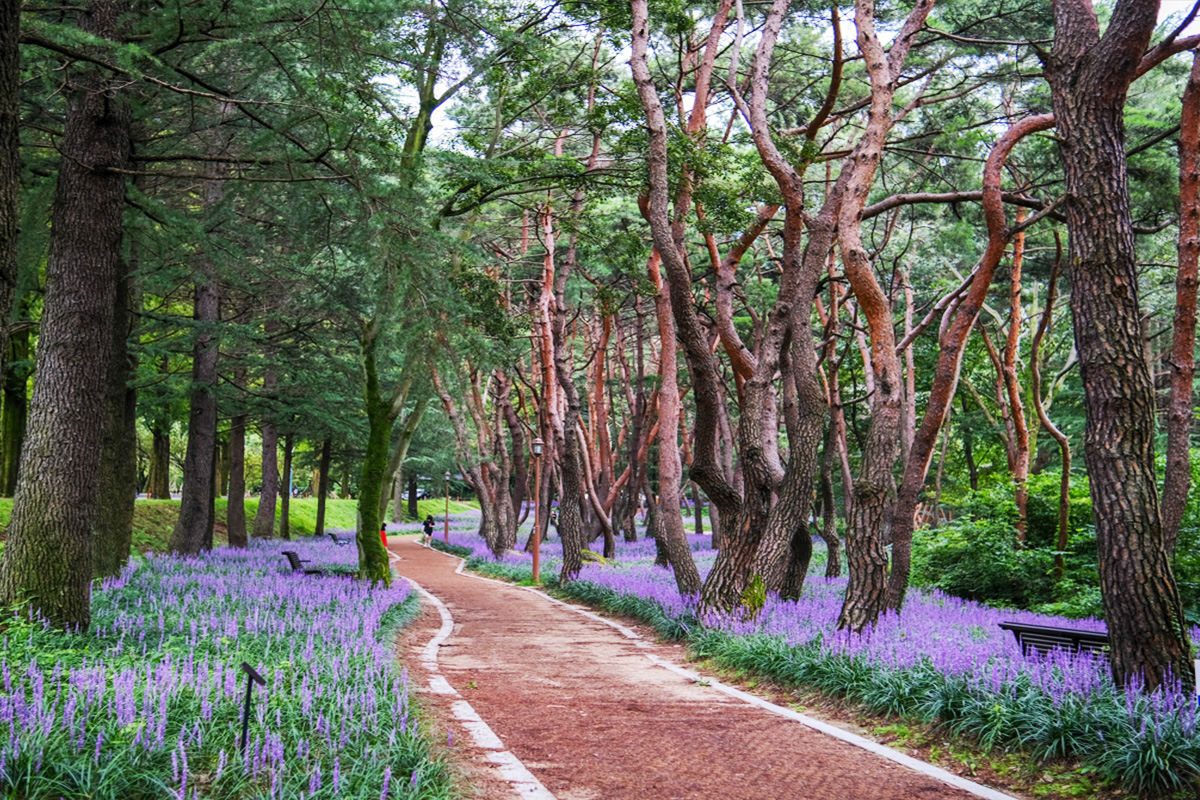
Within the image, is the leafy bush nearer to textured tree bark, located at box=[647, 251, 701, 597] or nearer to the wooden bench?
textured tree bark, located at box=[647, 251, 701, 597]

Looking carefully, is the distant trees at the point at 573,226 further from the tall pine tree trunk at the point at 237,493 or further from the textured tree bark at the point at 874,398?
the tall pine tree trunk at the point at 237,493

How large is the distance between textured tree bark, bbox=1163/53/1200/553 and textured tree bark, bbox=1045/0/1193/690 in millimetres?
3372

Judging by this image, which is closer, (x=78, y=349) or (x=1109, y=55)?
(x=1109, y=55)

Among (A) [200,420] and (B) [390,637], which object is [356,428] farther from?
(B) [390,637]

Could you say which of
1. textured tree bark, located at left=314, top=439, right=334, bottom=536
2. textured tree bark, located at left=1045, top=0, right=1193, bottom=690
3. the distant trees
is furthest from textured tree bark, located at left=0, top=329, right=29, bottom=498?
textured tree bark, located at left=1045, top=0, right=1193, bottom=690

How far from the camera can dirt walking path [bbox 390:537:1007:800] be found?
190 inches

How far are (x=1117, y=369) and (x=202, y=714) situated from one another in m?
6.22

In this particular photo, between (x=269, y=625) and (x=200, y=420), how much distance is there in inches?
454

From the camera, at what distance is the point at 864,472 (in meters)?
9.06

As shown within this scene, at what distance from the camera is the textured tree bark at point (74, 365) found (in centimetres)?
737

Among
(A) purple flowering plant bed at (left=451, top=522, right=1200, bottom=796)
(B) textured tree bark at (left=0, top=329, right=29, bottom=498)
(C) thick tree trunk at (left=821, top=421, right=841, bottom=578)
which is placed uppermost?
(B) textured tree bark at (left=0, top=329, right=29, bottom=498)

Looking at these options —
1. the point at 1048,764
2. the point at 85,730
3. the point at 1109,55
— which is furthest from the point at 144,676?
the point at 1109,55

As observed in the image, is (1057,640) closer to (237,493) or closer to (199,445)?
(199,445)

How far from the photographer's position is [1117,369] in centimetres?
595
